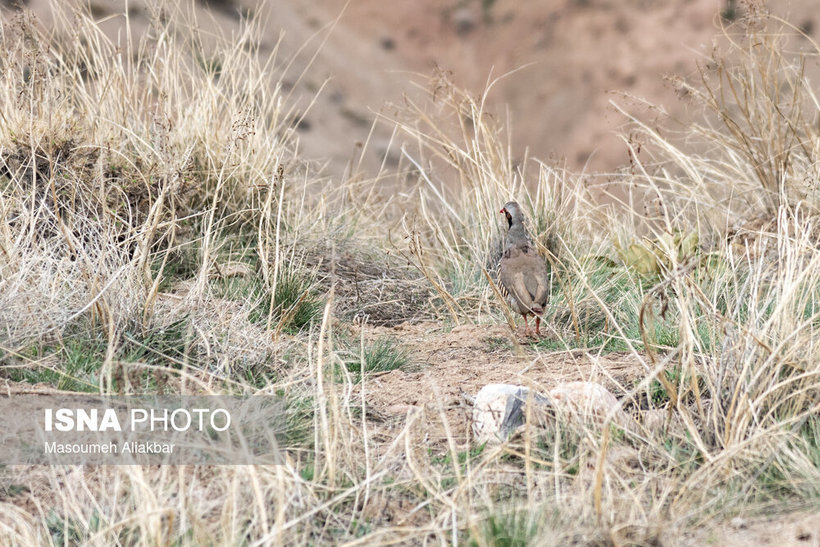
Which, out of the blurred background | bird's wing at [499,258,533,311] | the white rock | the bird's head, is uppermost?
the blurred background

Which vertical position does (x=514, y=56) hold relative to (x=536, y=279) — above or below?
above

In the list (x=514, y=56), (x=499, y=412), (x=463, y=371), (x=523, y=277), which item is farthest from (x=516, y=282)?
(x=514, y=56)

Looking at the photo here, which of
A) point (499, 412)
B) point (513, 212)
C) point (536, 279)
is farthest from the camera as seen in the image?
point (513, 212)

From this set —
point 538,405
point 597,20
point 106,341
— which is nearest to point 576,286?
point 538,405

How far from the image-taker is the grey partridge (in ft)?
10.4

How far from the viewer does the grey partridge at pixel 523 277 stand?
318 centimetres

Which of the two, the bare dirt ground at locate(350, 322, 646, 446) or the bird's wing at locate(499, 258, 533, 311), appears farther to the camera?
the bird's wing at locate(499, 258, 533, 311)

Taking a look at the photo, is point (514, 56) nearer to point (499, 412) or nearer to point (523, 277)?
point (523, 277)

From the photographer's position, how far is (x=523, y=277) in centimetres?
324

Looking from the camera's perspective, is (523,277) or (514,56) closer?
(523,277)

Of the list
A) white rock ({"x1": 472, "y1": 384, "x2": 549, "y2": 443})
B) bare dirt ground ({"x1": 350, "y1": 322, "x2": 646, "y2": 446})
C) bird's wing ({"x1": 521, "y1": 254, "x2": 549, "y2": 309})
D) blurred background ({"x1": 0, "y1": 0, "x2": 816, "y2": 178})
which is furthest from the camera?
blurred background ({"x1": 0, "y1": 0, "x2": 816, "y2": 178})

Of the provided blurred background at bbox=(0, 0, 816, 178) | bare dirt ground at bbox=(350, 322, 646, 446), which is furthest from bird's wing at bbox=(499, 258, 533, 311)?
blurred background at bbox=(0, 0, 816, 178)

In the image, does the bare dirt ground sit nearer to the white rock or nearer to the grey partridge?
the white rock

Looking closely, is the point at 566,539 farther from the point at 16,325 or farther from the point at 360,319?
the point at 360,319
